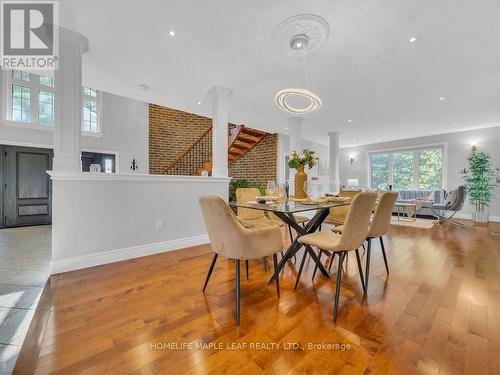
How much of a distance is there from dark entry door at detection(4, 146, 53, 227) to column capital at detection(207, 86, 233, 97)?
4.38 meters

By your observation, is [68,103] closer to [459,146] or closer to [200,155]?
[200,155]

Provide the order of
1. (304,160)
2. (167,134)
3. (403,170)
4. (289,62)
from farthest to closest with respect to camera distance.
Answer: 1. (403,170)
2. (167,134)
3. (289,62)
4. (304,160)

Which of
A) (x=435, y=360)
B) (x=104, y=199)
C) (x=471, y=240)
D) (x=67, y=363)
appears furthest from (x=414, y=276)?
(x=104, y=199)

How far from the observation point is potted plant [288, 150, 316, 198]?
7.63ft

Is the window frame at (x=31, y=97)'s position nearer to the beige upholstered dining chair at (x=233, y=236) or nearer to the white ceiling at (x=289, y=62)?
the white ceiling at (x=289, y=62)

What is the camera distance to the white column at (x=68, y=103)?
2.18 m

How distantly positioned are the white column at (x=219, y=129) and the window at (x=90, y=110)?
3769mm

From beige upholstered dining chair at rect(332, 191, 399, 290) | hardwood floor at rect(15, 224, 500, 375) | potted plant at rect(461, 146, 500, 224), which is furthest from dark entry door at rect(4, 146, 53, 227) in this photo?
potted plant at rect(461, 146, 500, 224)

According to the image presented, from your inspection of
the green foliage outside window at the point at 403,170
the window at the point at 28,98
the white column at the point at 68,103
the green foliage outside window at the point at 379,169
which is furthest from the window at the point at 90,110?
the green foliage outside window at the point at 403,170

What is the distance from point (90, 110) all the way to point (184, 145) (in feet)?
8.04

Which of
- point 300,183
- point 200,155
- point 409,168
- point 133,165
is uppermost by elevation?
point 200,155

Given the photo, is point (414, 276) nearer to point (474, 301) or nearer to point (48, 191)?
point (474, 301)

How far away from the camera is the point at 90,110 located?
17.5 feet

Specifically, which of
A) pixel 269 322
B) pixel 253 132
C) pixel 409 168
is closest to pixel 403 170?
pixel 409 168
